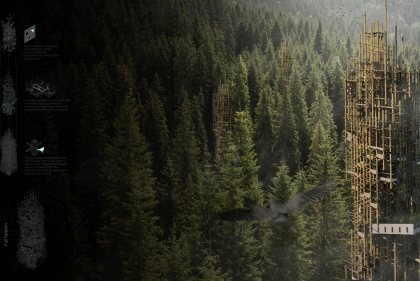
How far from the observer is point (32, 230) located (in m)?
5.11

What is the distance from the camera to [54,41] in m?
5.12

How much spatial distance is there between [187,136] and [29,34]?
154 cm

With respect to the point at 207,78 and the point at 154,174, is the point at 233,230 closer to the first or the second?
the point at 154,174

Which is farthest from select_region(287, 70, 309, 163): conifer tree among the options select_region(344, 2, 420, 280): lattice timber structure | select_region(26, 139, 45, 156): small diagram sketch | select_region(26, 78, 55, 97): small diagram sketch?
select_region(26, 139, 45, 156): small diagram sketch

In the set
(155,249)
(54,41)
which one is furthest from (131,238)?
(54,41)

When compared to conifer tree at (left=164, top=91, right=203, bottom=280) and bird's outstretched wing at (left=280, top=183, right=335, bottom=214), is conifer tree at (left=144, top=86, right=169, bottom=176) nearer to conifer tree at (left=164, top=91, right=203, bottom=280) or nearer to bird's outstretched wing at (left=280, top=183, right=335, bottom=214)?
conifer tree at (left=164, top=91, right=203, bottom=280)

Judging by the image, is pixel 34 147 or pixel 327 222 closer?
pixel 34 147

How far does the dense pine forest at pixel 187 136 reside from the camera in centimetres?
514

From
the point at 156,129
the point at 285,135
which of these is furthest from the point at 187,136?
the point at 285,135

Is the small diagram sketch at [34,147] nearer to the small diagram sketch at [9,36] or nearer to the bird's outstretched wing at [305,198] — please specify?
the small diagram sketch at [9,36]

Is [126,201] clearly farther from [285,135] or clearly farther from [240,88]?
[285,135]

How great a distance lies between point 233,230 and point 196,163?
665 mm

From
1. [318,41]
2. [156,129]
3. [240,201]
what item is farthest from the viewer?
[318,41]

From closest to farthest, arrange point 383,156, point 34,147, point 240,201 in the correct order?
point 34,147
point 383,156
point 240,201
